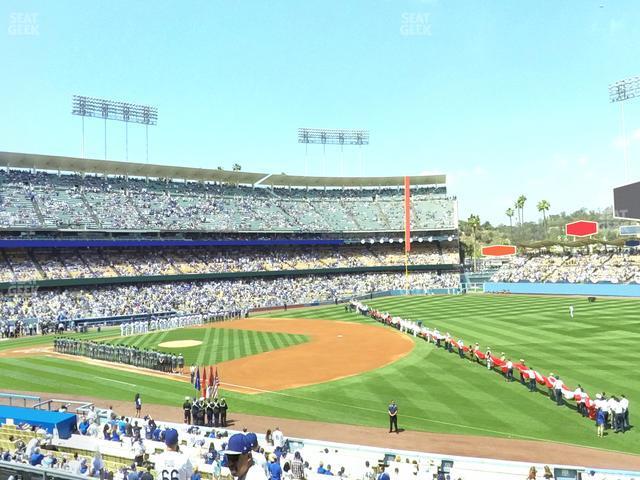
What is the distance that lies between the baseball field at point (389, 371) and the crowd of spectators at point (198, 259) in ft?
44.4

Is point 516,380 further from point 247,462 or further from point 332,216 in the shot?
point 332,216

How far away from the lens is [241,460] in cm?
396

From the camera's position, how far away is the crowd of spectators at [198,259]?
51.8 metres

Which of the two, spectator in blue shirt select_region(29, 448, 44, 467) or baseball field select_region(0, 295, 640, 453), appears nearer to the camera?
spectator in blue shirt select_region(29, 448, 44, 467)

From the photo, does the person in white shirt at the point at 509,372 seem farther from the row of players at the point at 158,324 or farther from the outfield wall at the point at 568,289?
the outfield wall at the point at 568,289

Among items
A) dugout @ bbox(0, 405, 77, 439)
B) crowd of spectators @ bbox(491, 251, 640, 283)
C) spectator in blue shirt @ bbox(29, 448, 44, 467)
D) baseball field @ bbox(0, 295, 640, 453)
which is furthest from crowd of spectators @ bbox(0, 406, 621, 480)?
crowd of spectators @ bbox(491, 251, 640, 283)

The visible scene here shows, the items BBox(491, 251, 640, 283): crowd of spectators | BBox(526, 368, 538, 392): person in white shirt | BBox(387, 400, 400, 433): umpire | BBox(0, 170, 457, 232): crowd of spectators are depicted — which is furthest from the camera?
BBox(491, 251, 640, 283): crowd of spectators

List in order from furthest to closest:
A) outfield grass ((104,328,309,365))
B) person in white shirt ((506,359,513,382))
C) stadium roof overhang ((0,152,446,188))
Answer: stadium roof overhang ((0,152,446,188)) → outfield grass ((104,328,309,365)) → person in white shirt ((506,359,513,382))

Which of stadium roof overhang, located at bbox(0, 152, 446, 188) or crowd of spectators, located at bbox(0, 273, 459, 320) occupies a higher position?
stadium roof overhang, located at bbox(0, 152, 446, 188)

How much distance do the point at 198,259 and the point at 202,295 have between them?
796 centimetres

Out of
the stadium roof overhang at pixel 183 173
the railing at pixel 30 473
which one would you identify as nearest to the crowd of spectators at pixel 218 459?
the railing at pixel 30 473

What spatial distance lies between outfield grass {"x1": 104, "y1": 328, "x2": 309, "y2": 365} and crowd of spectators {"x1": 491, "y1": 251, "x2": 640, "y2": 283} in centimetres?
4085

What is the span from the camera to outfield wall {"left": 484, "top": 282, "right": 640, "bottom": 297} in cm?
5564

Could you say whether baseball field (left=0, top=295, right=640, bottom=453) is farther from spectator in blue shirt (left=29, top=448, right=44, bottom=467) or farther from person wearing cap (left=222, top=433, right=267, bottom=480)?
person wearing cap (left=222, top=433, right=267, bottom=480)
